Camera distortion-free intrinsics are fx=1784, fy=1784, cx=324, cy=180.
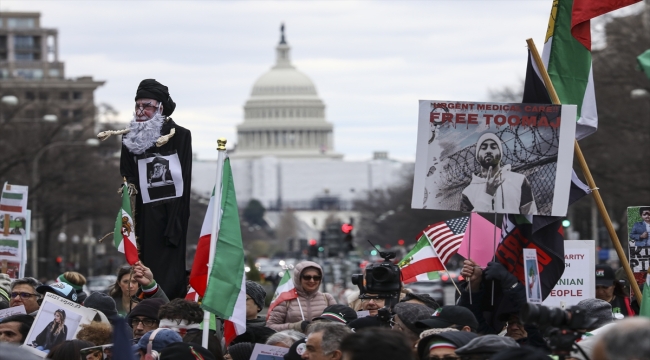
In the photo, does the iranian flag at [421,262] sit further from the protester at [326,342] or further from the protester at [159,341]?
the protester at [326,342]

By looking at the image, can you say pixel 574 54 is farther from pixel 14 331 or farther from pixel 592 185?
pixel 14 331

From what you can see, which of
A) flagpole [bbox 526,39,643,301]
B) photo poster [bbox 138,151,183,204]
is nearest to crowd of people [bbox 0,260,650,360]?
flagpole [bbox 526,39,643,301]

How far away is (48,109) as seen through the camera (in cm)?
6625

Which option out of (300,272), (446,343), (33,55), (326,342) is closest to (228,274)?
(326,342)

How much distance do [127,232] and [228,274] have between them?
1404 millimetres

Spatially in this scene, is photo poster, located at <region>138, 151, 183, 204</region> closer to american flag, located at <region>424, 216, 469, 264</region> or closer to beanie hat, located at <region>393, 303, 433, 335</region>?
beanie hat, located at <region>393, 303, 433, 335</region>

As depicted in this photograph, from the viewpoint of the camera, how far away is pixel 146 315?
10727 millimetres

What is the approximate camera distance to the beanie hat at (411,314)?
9.65 metres

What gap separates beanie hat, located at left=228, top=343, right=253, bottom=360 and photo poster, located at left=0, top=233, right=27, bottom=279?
7096 mm

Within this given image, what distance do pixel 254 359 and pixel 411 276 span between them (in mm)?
5222

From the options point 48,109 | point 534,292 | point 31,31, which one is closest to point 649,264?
point 534,292

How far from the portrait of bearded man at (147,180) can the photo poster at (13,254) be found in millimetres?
4894

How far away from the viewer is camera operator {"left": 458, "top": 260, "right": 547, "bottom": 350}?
33.9ft

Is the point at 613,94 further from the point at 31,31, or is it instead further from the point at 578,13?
the point at 31,31
